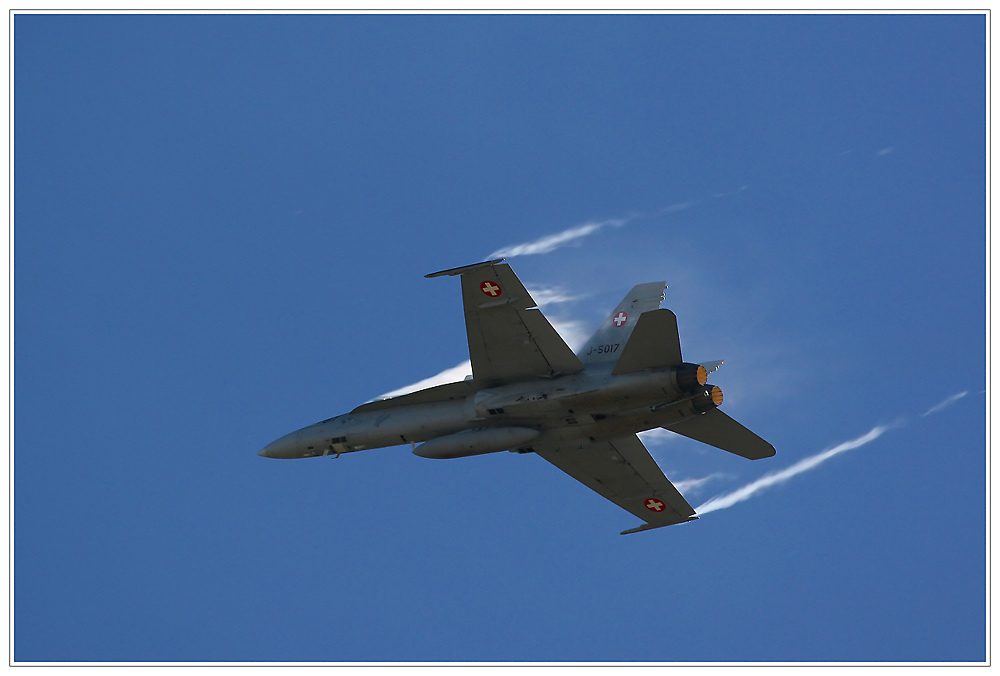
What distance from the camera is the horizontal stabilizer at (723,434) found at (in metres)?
31.3

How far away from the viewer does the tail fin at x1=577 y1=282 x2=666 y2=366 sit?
31406 millimetres

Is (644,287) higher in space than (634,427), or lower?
higher

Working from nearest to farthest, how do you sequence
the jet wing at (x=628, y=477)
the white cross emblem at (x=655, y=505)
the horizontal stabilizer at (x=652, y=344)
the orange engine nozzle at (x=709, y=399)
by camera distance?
the horizontal stabilizer at (x=652, y=344) < the orange engine nozzle at (x=709, y=399) < the jet wing at (x=628, y=477) < the white cross emblem at (x=655, y=505)

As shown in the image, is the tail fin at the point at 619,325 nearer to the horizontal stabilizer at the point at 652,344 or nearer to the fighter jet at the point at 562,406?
the fighter jet at the point at 562,406

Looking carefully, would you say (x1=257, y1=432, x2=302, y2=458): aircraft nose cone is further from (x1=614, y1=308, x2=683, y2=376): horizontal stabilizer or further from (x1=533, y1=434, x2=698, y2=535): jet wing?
(x1=614, y1=308, x2=683, y2=376): horizontal stabilizer

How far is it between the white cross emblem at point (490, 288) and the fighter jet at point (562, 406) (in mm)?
27

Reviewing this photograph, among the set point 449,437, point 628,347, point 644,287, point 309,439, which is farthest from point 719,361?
point 309,439

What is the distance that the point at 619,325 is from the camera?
32062mm

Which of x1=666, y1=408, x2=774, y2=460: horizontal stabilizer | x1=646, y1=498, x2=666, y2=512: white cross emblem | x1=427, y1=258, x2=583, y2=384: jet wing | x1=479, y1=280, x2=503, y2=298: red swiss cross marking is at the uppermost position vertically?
x1=479, y1=280, x2=503, y2=298: red swiss cross marking

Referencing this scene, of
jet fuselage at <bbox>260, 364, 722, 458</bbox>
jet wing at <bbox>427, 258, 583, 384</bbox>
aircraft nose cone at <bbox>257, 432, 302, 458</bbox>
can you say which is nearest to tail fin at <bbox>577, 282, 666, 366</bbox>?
jet fuselage at <bbox>260, 364, 722, 458</bbox>

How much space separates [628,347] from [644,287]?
4646 mm

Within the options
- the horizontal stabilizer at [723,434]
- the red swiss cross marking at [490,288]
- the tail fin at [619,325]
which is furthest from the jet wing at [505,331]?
the horizontal stabilizer at [723,434]

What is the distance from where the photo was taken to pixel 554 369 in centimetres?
3006

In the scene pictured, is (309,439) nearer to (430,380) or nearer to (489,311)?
(430,380)
